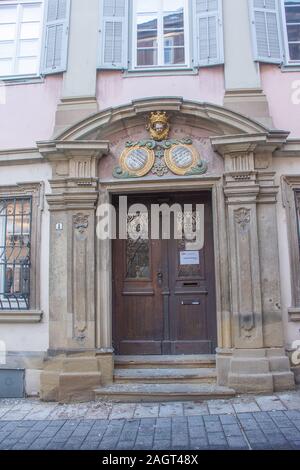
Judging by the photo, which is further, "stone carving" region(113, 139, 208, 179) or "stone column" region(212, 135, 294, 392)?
"stone carving" region(113, 139, 208, 179)

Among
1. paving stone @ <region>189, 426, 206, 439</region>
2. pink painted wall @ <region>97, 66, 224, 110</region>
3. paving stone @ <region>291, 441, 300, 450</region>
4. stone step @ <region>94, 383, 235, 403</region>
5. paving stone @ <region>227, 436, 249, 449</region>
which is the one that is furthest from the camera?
pink painted wall @ <region>97, 66, 224, 110</region>

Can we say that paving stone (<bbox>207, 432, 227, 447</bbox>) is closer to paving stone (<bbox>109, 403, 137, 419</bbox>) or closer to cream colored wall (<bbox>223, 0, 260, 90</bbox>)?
paving stone (<bbox>109, 403, 137, 419</bbox>)

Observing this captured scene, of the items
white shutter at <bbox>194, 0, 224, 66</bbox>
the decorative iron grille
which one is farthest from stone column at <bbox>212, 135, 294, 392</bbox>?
the decorative iron grille

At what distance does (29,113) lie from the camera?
22.8 feet

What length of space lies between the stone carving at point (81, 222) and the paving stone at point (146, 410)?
2554 millimetres

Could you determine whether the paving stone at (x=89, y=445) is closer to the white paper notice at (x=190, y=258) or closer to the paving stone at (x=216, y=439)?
the paving stone at (x=216, y=439)

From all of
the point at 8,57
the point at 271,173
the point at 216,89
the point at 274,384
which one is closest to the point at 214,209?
the point at 271,173

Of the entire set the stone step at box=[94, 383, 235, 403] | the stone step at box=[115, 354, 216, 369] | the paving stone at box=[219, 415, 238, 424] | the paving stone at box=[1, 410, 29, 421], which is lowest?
the paving stone at box=[1, 410, 29, 421]

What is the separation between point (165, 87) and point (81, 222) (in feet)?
8.03

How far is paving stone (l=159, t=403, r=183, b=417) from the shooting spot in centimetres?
546

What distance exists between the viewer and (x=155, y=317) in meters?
6.91

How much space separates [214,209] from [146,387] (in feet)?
8.89

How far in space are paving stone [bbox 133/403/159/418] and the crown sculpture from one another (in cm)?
380

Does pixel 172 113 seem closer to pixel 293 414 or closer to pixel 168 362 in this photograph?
pixel 168 362
